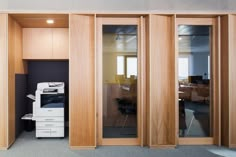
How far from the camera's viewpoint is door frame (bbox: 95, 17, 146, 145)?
473cm

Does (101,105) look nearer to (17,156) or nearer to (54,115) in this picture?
(54,115)

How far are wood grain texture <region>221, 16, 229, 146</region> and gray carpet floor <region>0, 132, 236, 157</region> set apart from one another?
347 mm

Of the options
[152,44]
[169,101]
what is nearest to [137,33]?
[152,44]

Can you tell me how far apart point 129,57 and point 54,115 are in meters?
1.97

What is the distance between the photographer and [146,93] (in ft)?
15.7

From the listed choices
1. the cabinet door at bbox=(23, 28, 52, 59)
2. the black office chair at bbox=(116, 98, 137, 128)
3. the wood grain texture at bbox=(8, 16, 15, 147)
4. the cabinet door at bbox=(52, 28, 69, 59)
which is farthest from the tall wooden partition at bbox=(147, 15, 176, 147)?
the wood grain texture at bbox=(8, 16, 15, 147)

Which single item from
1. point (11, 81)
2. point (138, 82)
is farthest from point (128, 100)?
point (11, 81)

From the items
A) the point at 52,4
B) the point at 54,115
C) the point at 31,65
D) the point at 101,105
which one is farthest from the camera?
the point at 31,65

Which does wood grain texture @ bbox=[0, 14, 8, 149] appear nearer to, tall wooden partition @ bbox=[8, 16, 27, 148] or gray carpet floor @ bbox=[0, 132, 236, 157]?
tall wooden partition @ bbox=[8, 16, 27, 148]

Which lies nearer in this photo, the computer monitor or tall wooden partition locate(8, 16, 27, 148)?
tall wooden partition locate(8, 16, 27, 148)

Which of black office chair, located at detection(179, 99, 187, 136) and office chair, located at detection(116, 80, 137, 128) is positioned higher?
office chair, located at detection(116, 80, 137, 128)

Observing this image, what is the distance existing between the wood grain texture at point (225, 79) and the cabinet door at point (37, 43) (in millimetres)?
3639

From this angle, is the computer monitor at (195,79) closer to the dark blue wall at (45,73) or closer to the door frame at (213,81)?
the door frame at (213,81)

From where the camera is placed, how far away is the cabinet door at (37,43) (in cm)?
561
